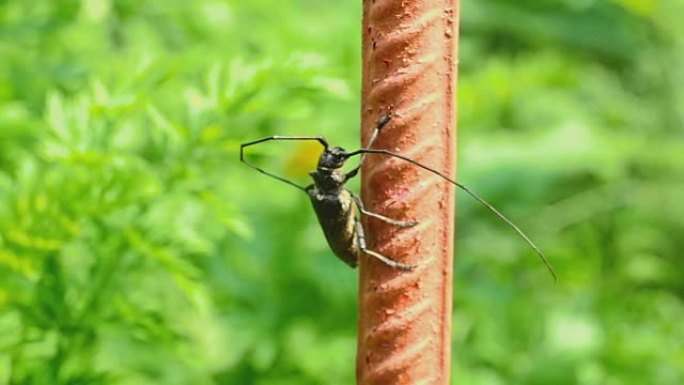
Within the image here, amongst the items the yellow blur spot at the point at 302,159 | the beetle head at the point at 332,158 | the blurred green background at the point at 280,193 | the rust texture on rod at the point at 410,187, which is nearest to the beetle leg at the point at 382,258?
the rust texture on rod at the point at 410,187

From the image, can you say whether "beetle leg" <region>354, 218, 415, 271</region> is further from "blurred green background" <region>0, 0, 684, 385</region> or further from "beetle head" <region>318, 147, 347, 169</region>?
"blurred green background" <region>0, 0, 684, 385</region>

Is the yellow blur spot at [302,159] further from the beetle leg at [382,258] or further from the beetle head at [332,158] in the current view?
the beetle leg at [382,258]

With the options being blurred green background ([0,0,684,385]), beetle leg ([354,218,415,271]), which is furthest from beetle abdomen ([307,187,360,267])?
blurred green background ([0,0,684,385])

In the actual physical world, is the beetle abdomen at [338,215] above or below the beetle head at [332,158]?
below

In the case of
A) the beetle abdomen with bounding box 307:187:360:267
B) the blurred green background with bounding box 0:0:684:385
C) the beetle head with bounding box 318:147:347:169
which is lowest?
the beetle abdomen with bounding box 307:187:360:267

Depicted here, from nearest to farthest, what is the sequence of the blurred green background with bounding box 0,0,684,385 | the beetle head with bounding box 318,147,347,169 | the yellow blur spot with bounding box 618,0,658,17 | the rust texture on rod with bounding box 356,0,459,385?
1. the rust texture on rod with bounding box 356,0,459,385
2. the beetle head with bounding box 318,147,347,169
3. the blurred green background with bounding box 0,0,684,385
4. the yellow blur spot with bounding box 618,0,658,17

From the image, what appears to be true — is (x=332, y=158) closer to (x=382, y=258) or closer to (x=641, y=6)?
(x=382, y=258)

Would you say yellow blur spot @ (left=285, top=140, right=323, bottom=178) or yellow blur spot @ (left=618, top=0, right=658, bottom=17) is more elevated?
yellow blur spot @ (left=618, top=0, right=658, bottom=17)
